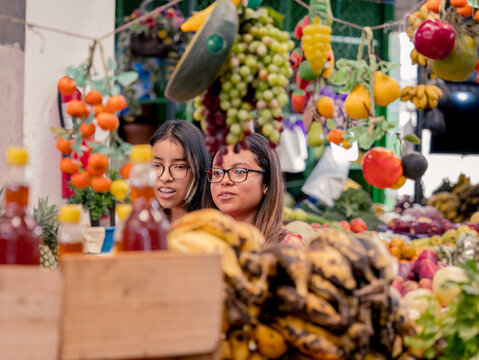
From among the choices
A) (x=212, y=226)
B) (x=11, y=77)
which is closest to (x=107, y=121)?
(x=212, y=226)

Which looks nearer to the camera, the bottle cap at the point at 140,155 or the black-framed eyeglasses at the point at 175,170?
the bottle cap at the point at 140,155

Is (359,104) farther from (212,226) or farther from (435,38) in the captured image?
(212,226)

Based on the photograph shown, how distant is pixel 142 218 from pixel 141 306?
0.20 m

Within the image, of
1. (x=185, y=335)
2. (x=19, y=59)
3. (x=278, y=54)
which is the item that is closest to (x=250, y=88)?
(x=278, y=54)

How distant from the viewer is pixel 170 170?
111 inches

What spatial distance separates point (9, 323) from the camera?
95 centimetres

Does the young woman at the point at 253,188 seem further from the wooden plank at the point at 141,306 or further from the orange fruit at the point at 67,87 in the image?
the wooden plank at the point at 141,306

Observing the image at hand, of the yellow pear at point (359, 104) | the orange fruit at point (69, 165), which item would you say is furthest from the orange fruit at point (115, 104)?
the yellow pear at point (359, 104)

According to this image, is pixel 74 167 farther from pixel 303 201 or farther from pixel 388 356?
pixel 303 201

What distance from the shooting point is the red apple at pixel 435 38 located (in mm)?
2217

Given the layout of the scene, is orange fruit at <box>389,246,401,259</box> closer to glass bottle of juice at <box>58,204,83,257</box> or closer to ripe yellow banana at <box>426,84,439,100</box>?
ripe yellow banana at <box>426,84,439,100</box>

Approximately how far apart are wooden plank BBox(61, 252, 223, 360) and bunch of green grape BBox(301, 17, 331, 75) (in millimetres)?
1230

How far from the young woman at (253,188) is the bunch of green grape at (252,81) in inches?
45.7

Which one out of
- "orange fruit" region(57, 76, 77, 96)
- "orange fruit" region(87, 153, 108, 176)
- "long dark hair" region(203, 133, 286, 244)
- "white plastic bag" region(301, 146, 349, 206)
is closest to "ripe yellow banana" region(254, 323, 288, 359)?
"orange fruit" region(87, 153, 108, 176)
